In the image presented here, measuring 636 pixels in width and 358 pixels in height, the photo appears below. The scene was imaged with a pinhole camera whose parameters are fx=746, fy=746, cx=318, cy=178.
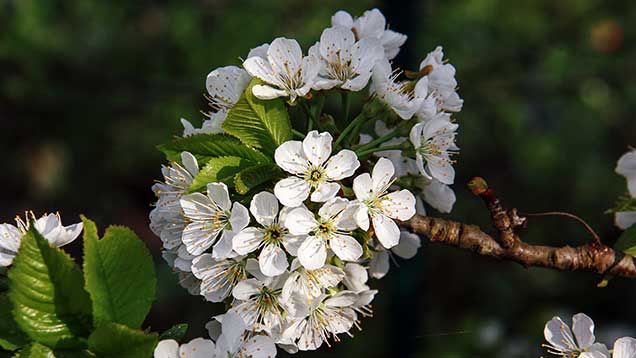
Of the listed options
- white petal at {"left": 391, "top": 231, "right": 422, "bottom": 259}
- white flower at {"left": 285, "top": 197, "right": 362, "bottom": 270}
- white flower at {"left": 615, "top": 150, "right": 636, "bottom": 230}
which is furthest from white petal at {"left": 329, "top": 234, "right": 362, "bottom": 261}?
white flower at {"left": 615, "top": 150, "right": 636, "bottom": 230}

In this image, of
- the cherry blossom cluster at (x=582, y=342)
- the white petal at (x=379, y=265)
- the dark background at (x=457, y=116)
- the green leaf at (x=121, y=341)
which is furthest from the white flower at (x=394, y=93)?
the dark background at (x=457, y=116)

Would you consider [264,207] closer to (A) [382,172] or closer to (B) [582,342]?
(A) [382,172]

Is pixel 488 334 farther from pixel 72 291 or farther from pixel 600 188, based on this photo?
pixel 72 291

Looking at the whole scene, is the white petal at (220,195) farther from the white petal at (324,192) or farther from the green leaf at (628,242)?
the green leaf at (628,242)

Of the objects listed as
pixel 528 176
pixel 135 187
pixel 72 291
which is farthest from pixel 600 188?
pixel 72 291

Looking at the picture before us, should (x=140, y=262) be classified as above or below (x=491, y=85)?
above

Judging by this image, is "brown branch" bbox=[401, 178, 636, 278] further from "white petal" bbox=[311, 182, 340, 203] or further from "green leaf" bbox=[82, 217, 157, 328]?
"green leaf" bbox=[82, 217, 157, 328]

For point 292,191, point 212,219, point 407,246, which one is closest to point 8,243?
point 212,219
